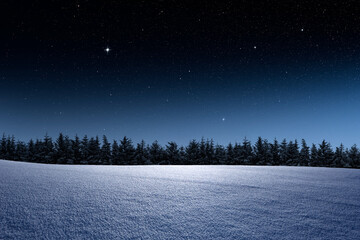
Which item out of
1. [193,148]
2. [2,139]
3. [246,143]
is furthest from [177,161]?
[2,139]

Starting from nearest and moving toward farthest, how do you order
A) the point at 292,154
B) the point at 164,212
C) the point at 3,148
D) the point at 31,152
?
the point at 164,212 < the point at 292,154 < the point at 31,152 < the point at 3,148

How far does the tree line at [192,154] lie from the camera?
168 ft

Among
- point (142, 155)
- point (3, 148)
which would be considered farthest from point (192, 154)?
point (3, 148)

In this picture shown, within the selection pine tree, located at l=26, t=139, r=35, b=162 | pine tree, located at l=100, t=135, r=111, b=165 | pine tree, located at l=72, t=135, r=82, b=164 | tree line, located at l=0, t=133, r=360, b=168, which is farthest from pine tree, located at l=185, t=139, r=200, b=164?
pine tree, located at l=26, t=139, r=35, b=162

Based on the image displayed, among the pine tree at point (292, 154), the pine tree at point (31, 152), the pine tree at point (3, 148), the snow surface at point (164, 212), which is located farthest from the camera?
the pine tree at point (3, 148)

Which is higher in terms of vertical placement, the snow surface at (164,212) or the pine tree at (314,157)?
the snow surface at (164,212)

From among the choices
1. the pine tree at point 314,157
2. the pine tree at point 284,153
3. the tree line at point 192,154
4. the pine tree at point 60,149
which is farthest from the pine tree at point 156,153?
the pine tree at point 314,157

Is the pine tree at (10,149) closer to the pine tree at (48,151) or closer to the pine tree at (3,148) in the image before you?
the pine tree at (3,148)

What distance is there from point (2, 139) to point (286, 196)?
282 ft

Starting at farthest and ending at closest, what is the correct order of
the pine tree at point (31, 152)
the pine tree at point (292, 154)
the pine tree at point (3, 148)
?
1. the pine tree at point (3, 148)
2. the pine tree at point (31, 152)
3. the pine tree at point (292, 154)

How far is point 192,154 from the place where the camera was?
179 feet

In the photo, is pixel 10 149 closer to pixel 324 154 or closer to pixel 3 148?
pixel 3 148

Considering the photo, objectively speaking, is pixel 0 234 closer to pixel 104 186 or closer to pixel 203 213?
pixel 104 186

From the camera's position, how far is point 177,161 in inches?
2114
